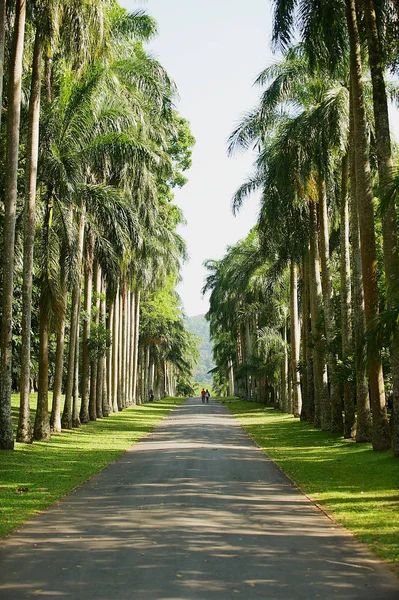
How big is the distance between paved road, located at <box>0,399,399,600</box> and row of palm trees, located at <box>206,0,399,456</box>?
133 inches

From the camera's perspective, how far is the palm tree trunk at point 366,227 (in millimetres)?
17266

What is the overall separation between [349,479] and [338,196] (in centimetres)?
1554

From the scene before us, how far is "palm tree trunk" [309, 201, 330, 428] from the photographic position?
26.2 m

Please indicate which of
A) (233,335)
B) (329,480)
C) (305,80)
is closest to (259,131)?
(305,80)

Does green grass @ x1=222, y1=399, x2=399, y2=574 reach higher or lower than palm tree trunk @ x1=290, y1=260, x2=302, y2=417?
lower

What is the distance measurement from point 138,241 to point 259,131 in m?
6.84

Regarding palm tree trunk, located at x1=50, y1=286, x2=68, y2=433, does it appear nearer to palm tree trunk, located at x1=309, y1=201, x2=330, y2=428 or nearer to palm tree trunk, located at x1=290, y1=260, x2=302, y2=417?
palm tree trunk, located at x1=309, y1=201, x2=330, y2=428

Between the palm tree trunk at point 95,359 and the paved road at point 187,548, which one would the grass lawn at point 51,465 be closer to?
the paved road at point 187,548

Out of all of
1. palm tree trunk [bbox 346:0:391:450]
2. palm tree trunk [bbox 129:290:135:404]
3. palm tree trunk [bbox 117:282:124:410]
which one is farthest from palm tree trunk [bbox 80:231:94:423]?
palm tree trunk [bbox 129:290:135:404]

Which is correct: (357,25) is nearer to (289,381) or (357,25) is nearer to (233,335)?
(289,381)

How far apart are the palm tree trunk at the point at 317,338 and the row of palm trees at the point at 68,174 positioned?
265 inches

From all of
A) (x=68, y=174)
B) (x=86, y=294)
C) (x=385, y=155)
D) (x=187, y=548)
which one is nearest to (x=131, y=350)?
(x=86, y=294)

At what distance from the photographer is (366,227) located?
17.3m

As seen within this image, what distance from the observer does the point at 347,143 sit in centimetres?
2212
